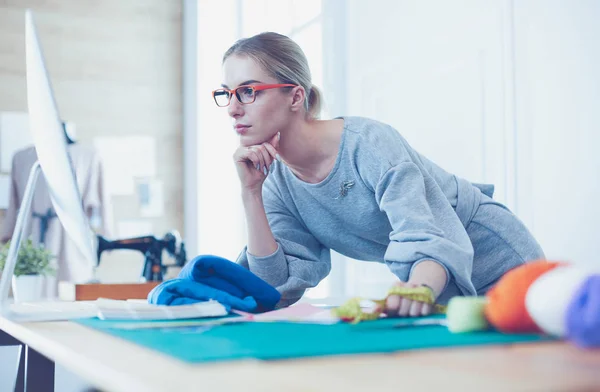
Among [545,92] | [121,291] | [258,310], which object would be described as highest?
[545,92]

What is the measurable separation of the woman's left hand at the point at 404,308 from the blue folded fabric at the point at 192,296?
280 millimetres

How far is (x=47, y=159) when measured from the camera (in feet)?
3.89

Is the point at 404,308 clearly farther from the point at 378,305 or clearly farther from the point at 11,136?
the point at 11,136

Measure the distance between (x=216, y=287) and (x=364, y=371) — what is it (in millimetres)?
686

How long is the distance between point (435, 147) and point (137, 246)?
1.24 meters

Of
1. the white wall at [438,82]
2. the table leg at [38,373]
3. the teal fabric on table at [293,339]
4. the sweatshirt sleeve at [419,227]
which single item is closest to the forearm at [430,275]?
the sweatshirt sleeve at [419,227]

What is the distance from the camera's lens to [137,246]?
8.19ft

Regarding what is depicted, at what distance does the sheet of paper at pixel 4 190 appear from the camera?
4.24 m

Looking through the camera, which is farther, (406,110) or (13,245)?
(406,110)

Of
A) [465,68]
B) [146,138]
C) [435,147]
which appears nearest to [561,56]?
[465,68]

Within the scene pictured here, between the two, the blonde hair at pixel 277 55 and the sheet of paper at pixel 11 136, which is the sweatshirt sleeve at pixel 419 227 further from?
the sheet of paper at pixel 11 136

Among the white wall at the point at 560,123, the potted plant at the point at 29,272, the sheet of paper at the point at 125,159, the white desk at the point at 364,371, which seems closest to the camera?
the white desk at the point at 364,371

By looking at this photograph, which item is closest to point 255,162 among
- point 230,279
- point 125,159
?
point 230,279

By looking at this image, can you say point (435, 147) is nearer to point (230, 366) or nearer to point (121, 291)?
point (121, 291)
